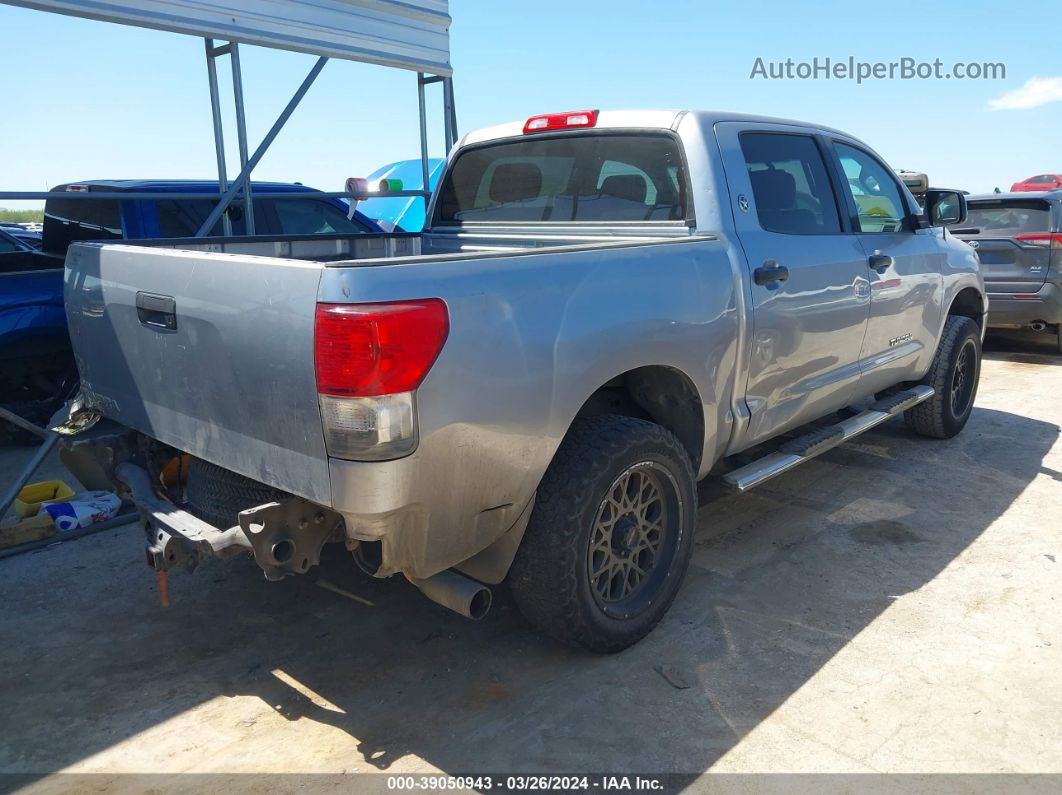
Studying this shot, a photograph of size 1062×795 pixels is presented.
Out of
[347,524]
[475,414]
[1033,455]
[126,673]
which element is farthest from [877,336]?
[126,673]

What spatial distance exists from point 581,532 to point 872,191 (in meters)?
3.06

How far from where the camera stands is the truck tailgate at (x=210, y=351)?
2.36m

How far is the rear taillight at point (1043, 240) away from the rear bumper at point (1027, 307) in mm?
377

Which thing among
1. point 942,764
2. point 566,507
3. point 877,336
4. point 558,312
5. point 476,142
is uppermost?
point 476,142

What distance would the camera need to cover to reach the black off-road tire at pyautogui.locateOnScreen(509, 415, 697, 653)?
2818mm

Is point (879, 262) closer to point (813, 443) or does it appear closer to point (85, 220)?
point (813, 443)

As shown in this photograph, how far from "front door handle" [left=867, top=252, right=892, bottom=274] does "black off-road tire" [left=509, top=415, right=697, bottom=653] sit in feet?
6.06

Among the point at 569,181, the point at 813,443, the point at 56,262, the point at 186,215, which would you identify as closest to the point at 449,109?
the point at 186,215

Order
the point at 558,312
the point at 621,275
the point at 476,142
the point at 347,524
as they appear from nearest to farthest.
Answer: the point at 347,524 → the point at 558,312 → the point at 621,275 → the point at 476,142

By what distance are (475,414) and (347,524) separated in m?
0.48

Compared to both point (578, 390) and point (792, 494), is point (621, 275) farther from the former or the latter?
point (792, 494)

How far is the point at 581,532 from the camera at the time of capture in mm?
2832

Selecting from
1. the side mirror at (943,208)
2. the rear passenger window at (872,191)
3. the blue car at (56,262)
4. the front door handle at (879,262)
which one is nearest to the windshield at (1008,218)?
the side mirror at (943,208)

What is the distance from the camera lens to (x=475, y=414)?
8.04 ft
